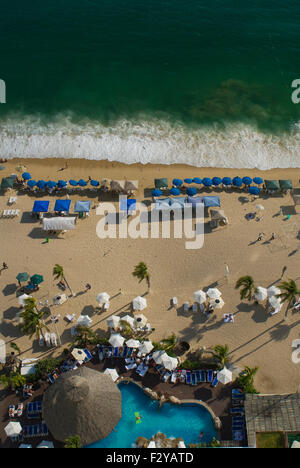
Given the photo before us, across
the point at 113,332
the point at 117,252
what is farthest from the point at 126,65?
the point at 113,332

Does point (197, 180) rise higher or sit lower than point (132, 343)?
higher

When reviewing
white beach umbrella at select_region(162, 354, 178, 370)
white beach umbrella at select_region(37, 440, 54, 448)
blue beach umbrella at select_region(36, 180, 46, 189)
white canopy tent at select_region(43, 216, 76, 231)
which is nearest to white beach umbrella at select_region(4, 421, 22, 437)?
white beach umbrella at select_region(37, 440, 54, 448)

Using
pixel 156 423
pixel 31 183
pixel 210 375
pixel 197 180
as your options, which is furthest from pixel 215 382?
pixel 31 183

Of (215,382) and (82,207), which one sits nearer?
(215,382)

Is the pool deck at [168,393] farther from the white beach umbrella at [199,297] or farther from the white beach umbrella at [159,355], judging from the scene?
the white beach umbrella at [199,297]

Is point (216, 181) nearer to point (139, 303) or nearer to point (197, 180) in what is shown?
point (197, 180)

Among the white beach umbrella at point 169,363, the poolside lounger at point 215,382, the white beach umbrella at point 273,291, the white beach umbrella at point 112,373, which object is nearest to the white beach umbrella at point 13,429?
the white beach umbrella at point 112,373

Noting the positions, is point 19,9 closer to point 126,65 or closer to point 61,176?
point 126,65
